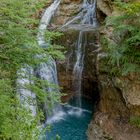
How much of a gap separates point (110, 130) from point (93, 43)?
121 inches

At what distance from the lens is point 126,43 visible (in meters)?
7.88

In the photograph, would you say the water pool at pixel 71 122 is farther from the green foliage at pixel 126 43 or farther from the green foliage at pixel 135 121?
the green foliage at pixel 126 43

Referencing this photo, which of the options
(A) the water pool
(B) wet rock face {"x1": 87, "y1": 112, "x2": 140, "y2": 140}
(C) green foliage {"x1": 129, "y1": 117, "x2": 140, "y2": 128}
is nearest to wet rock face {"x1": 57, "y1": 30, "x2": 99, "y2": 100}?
(A) the water pool

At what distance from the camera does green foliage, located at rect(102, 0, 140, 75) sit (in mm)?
7648

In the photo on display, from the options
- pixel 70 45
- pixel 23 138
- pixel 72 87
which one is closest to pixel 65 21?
pixel 70 45

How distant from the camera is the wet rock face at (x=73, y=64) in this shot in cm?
1022

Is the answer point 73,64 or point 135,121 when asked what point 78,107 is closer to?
point 73,64

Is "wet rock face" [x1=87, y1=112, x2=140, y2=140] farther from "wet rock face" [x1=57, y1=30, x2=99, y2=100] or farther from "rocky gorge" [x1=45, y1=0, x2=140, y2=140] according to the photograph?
"wet rock face" [x1=57, y1=30, x2=99, y2=100]

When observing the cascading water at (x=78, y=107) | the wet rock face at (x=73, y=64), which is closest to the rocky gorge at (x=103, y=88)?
the wet rock face at (x=73, y=64)

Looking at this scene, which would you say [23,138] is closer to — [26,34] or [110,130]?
[26,34]

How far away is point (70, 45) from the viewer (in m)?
10.5

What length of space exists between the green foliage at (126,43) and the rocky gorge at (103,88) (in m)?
0.37

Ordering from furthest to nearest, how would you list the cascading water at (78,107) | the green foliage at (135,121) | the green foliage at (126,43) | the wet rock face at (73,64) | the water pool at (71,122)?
the wet rock face at (73,64)
the cascading water at (78,107)
the water pool at (71,122)
the green foliage at (135,121)
the green foliage at (126,43)

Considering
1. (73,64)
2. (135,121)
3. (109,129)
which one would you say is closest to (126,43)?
(135,121)
